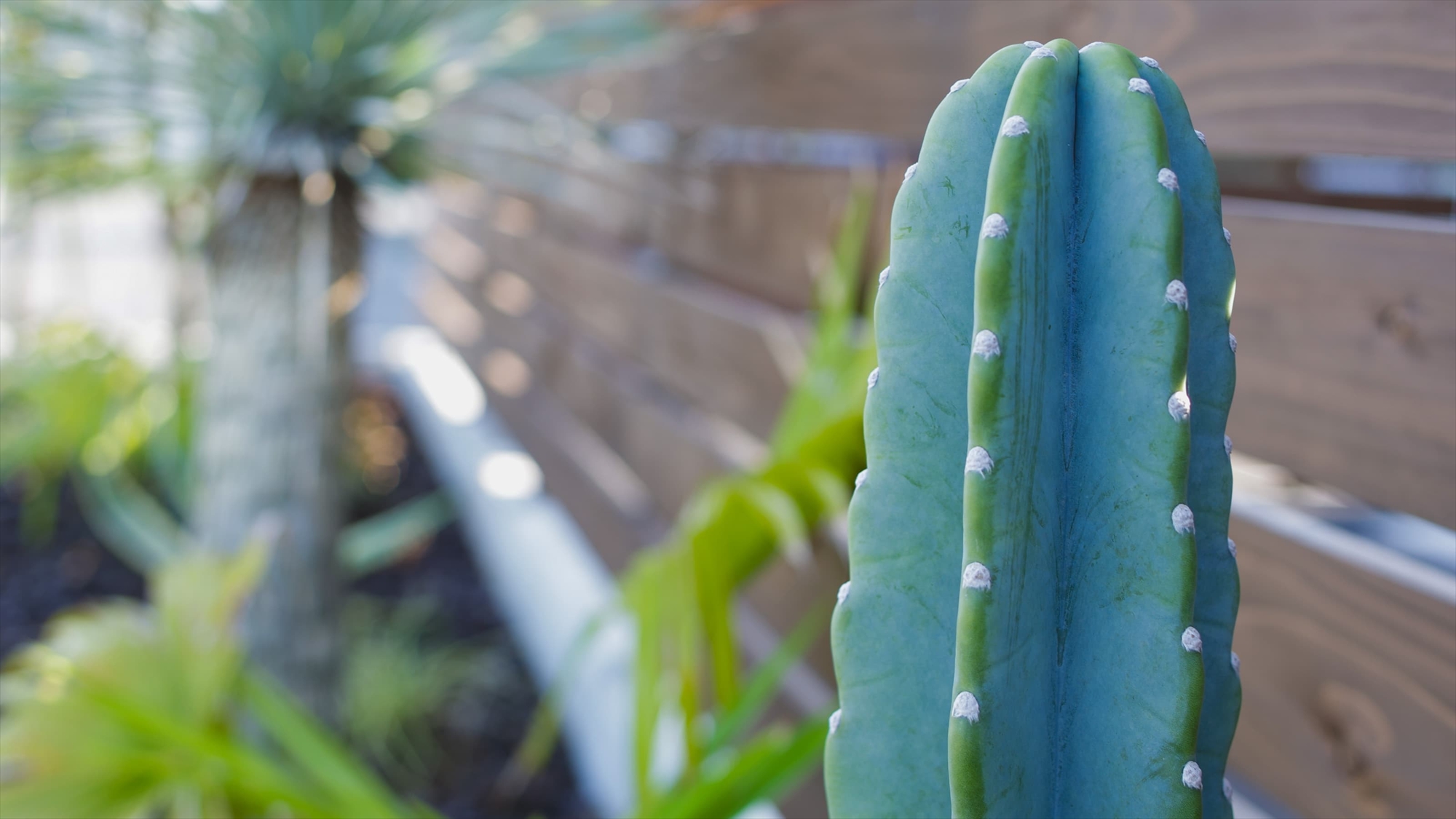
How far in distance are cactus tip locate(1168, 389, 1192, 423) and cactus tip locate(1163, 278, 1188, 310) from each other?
30 millimetres

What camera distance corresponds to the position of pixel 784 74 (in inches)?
55.3

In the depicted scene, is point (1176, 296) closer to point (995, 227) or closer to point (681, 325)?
point (995, 227)

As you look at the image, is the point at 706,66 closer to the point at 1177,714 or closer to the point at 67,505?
the point at 1177,714

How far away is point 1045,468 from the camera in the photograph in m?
0.40

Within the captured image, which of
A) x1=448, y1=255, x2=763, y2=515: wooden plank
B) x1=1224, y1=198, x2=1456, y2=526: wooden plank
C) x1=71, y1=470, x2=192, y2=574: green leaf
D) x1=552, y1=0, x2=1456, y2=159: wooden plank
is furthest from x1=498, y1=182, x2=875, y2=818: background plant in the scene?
x1=71, y1=470, x2=192, y2=574: green leaf

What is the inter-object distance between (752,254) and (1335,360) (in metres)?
0.97

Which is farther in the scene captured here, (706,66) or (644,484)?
(644,484)

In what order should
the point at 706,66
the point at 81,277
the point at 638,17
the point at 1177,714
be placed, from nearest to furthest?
the point at 1177,714
the point at 638,17
the point at 706,66
the point at 81,277

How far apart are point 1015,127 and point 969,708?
204 millimetres

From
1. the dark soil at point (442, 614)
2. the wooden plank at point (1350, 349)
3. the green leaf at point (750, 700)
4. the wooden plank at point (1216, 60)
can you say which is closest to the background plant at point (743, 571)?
the green leaf at point (750, 700)

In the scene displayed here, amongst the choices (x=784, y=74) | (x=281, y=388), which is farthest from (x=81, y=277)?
(x=784, y=74)

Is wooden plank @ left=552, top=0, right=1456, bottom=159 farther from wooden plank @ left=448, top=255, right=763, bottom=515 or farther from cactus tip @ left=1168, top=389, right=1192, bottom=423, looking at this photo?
wooden plank @ left=448, top=255, right=763, bottom=515

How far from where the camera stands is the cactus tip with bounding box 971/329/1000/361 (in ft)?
1.20

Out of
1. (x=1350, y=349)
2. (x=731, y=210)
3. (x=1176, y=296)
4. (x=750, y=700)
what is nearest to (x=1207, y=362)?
(x=1176, y=296)
